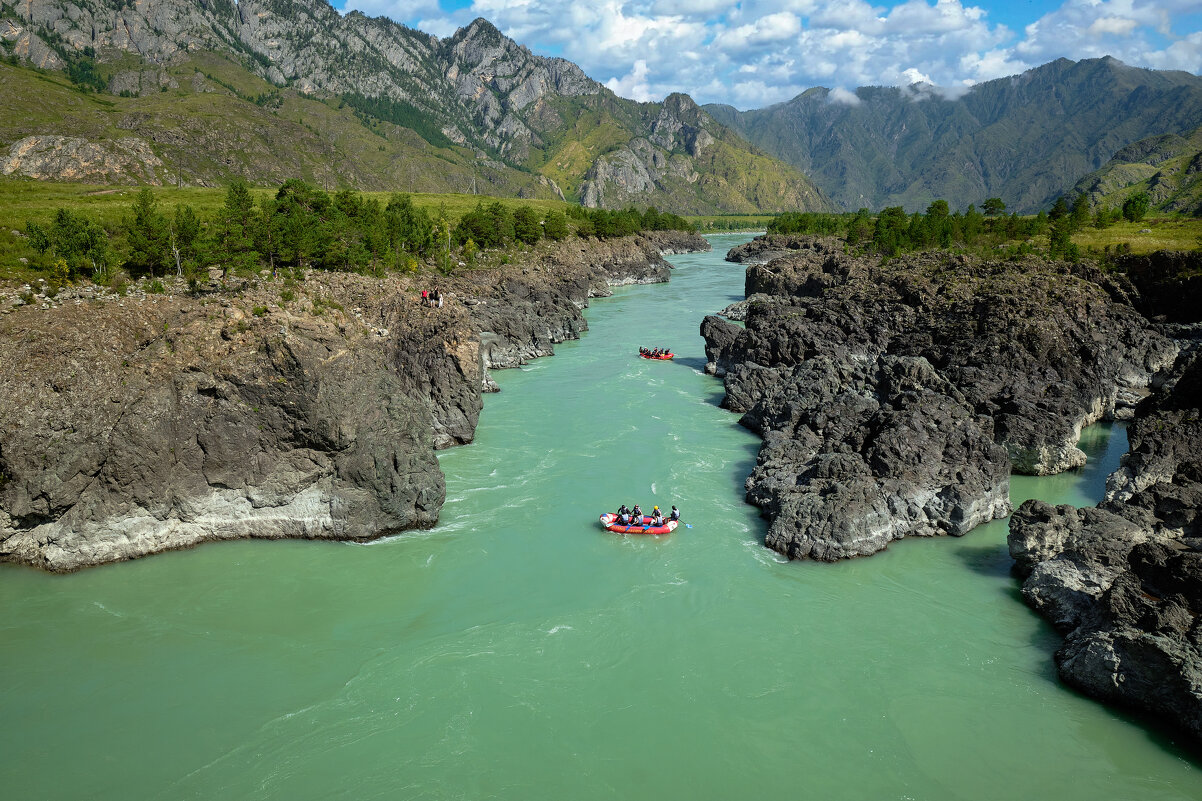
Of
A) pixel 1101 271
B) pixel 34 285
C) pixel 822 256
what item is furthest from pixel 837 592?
pixel 822 256

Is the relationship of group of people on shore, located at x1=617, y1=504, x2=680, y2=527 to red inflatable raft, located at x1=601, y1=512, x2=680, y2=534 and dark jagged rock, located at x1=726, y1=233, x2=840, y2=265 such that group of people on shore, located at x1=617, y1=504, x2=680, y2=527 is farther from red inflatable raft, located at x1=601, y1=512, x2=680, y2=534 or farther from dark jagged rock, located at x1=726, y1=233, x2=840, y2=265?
dark jagged rock, located at x1=726, y1=233, x2=840, y2=265

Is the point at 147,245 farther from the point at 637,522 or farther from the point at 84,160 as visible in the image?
the point at 84,160

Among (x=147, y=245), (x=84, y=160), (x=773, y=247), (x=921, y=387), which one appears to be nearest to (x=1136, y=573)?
(x=921, y=387)

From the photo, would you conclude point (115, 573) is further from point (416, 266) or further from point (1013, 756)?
point (416, 266)

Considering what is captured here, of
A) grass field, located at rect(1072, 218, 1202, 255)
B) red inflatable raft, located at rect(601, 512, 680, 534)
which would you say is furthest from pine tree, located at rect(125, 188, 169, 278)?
grass field, located at rect(1072, 218, 1202, 255)

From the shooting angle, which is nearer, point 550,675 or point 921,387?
point 550,675

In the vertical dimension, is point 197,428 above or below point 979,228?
below
